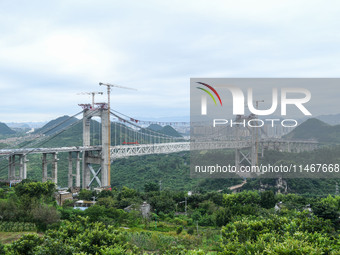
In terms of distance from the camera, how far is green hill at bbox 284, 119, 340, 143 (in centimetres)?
3434

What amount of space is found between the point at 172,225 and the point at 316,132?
30.2 metres

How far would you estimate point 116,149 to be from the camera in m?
20.8

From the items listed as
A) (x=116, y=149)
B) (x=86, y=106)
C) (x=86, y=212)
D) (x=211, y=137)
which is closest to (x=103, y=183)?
(x=116, y=149)

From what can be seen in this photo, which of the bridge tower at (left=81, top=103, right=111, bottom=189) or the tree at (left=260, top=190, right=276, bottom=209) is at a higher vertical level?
the bridge tower at (left=81, top=103, right=111, bottom=189)

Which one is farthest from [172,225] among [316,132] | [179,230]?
[316,132]

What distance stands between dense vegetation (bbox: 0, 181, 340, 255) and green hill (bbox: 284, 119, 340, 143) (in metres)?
23.7

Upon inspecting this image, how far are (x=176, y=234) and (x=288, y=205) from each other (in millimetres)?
5235

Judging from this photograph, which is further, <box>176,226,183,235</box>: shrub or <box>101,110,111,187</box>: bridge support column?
<box>101,110,111,187</box>: bridge support column

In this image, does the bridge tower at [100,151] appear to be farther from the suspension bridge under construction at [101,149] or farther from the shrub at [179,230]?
the shrub at [179,230]

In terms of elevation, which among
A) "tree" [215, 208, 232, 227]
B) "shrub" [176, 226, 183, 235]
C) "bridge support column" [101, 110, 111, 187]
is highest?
"bridge support column" [101, 110, 111, 187]

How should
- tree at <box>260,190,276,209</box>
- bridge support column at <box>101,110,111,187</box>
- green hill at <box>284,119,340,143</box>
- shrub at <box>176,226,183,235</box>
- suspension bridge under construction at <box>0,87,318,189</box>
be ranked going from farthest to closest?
1. green hill at <box>284,119,340,143</box>
2. bridge support column at <box>101,110,111,187</box>
3. suspension bridge under construction at <box>0,87,318,189</box>
4. tree at <box>260,190,276,209</box>
5. shrub at <box>176,226,183,235</box>

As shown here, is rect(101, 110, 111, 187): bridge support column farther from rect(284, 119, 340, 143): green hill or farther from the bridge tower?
rect(284, 119, 340, 143): green hill

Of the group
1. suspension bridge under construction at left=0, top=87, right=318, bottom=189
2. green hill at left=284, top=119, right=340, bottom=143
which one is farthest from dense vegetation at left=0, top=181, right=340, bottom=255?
green hill at left=284, top=119, right=340, bottom=143

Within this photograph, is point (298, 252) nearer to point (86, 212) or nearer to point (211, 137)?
point (86, 212)
